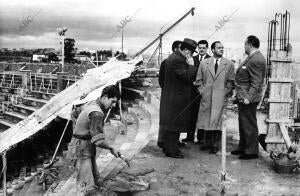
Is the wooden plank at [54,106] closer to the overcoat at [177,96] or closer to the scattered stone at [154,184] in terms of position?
the overcoat at [177,96]

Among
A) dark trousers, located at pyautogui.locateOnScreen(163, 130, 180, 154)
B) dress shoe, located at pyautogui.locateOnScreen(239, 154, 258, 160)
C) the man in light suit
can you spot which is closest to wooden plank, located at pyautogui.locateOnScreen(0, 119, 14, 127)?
dark trousers, located at pyautogui.locateOnScreen(163, 130, 180, 154)

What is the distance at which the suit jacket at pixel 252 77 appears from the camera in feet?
16.3

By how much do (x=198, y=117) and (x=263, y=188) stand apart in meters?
1.75

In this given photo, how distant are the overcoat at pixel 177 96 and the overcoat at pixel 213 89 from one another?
0.23 meters

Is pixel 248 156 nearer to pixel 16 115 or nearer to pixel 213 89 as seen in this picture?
pixel 213 89

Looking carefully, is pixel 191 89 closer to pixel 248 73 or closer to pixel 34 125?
pixel 248 73

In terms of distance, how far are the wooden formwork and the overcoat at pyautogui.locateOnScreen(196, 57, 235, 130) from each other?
659 mm

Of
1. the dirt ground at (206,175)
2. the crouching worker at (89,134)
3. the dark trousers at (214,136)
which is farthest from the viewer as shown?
the dark trousers at (214,136)

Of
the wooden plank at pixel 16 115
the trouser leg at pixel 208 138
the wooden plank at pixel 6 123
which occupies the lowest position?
the wooden plank at pixel 6 123

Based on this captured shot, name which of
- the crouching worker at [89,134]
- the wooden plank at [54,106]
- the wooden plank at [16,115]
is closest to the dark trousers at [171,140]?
the crouching worker at [89,134]

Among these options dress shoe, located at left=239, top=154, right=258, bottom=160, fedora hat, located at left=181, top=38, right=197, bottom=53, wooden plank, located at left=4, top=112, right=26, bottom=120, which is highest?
fedora hat, located at left=181, top=38, right=197, bottom=53

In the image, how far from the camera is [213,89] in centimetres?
543

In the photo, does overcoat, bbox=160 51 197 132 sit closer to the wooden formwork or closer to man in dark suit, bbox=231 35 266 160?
man in dark suit, bbox=231 35 266 160

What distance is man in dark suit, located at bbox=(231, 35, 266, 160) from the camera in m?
4.99
